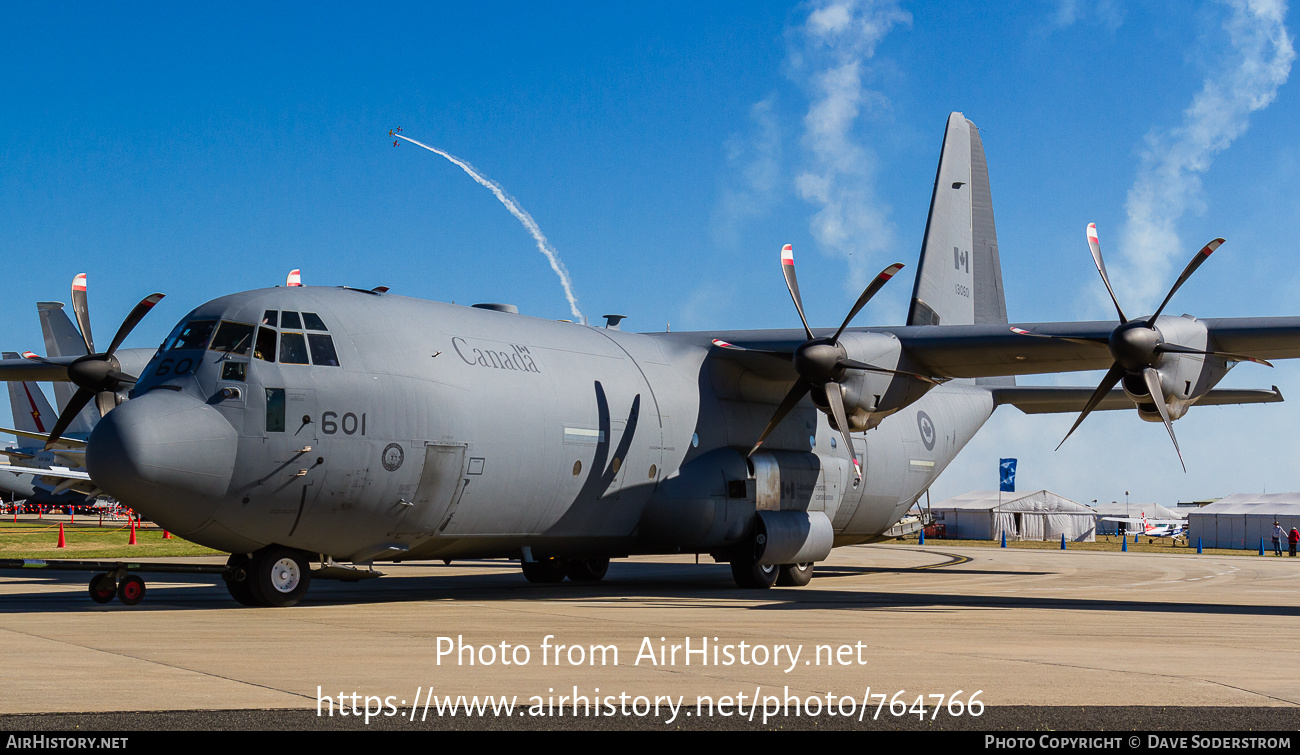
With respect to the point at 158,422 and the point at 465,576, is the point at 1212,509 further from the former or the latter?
the point at 158,422

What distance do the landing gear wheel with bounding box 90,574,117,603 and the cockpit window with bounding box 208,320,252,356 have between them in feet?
12.4

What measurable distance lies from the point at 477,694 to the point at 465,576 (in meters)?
17.3

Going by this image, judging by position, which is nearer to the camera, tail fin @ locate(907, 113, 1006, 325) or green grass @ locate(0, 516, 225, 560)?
tail fin @ locate(907, 113, 1006, 325)

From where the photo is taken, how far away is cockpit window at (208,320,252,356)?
14984mm

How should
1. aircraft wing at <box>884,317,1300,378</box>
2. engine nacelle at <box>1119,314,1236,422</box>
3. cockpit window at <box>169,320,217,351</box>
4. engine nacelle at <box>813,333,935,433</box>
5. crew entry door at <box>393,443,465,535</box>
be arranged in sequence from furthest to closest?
engine nacelle at <box>813,333,935,433</box>, aircraft wing at <box>884,317,1300,378</box>, engine nacelle at <box>1119,314,1236,422</box>, crew entry door at <box>393,443,465,535</box>, cockpit window at <box>169,320,217,351</box>

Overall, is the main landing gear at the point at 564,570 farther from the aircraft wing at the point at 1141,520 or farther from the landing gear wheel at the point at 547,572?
the aircraft wing at the point at 1141,520

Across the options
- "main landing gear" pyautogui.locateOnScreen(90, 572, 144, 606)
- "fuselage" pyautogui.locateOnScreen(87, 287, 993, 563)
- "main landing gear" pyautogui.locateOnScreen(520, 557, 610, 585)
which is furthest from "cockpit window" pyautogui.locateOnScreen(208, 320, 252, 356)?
"main landing gear" pyautogui.locateOnScreen(520, 557, 610, 585)

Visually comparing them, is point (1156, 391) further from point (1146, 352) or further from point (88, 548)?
point (88, 548)

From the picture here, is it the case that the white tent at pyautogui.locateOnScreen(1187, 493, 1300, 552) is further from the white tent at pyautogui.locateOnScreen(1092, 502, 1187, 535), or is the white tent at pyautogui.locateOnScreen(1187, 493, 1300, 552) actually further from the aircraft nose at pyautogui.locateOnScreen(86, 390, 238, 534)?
the aircraft nose at pyautogui.locateOnScreen(86, 390, 238, 534)

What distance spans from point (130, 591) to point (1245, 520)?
57055 millimetres

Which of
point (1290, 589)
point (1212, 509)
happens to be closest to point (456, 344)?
point (1290, 589)

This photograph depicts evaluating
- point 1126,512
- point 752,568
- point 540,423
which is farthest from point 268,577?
point 1126,512

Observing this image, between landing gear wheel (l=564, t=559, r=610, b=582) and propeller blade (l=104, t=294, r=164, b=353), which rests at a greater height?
propeller blade (l=104, t=294, r=164, b=353)

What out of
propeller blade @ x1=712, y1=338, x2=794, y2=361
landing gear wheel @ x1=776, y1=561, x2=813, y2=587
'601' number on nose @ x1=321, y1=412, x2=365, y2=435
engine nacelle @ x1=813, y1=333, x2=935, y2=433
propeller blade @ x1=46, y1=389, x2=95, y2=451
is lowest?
landing gear wheel @ x1=776, y1=561, x2=813, y2=587
